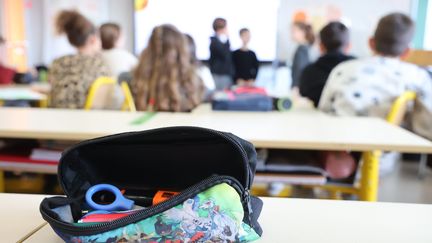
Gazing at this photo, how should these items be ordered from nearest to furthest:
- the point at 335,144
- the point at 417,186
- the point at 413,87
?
the point at 335,144 → the point at 413,87 → the point at 417,186

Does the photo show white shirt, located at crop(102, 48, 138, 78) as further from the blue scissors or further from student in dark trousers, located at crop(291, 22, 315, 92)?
the blue scissors

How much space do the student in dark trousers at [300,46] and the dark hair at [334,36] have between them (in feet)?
6.96

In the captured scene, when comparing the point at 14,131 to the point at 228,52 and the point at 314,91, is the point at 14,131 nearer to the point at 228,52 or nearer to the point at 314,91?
the point at 314,91

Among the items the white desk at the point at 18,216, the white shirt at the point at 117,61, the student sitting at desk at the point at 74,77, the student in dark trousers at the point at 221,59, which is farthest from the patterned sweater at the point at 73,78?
the student in dark trousers at the point at 221,59

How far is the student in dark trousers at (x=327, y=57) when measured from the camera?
2.65 metres

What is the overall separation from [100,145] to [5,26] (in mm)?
5589

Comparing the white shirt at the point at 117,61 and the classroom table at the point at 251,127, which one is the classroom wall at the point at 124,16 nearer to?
the white shirt at the point at 117,61

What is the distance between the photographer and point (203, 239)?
0.64m

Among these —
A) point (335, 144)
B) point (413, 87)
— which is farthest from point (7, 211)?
point (413, 87)

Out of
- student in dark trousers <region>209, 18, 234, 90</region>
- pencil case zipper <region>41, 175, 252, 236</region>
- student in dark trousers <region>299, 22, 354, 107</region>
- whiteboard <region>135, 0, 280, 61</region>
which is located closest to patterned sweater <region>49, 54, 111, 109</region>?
student in dark trousers <region>299, 22, 354, 107</region>

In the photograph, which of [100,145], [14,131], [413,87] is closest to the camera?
[100,145]

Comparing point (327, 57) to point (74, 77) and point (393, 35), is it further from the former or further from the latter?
point (74, 77)

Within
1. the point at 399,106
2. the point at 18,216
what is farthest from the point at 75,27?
the point at 18,216

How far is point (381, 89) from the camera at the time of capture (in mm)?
2088
